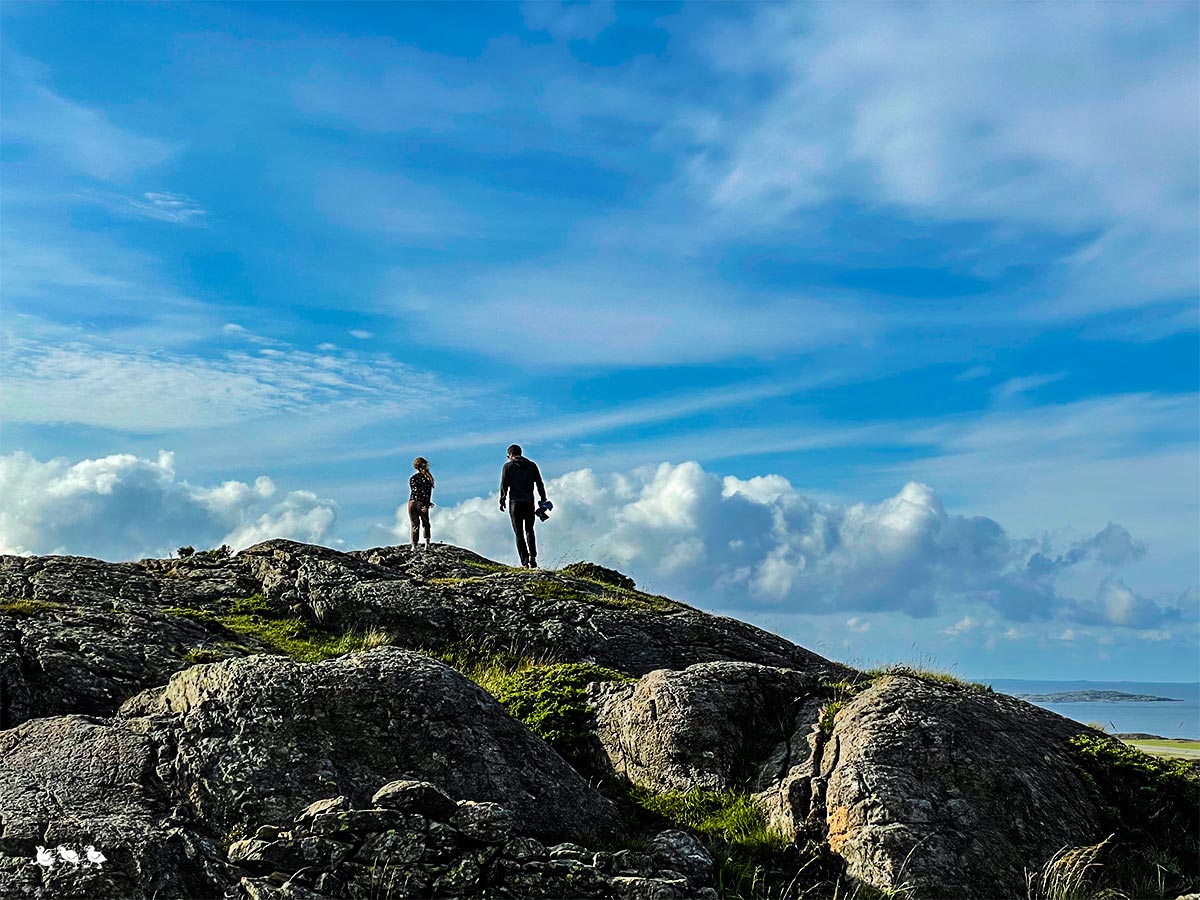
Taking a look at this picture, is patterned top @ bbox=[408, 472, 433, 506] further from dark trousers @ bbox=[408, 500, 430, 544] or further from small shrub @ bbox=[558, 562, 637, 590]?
small shrub @ bbox=[558, 562, 637, 590]

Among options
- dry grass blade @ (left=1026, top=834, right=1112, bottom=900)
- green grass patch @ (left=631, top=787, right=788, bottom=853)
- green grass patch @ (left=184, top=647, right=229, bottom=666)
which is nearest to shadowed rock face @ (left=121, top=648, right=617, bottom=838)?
green grass patch @ (left=631, top=787, right=788, bottom=853)

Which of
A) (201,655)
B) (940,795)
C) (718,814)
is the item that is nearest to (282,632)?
(201,655)

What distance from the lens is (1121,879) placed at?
39.3ft

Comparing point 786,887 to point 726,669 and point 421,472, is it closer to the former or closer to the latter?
point 726,669

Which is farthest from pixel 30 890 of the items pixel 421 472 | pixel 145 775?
pixel 421 472

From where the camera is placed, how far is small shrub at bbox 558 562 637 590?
→ 25062 mm

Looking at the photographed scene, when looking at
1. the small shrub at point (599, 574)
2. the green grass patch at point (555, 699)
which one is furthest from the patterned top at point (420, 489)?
the green grass patch at point (555, 699)

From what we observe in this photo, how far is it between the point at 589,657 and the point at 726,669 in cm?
488

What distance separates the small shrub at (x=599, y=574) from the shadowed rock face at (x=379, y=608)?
1696 millimetres

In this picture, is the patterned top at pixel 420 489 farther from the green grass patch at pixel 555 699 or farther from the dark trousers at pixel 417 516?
the green grass patch at pixel 555 699

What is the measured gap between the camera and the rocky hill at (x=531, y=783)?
31.8ft

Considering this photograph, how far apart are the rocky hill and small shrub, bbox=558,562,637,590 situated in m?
9.00

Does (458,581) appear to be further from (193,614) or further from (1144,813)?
(1144,813)

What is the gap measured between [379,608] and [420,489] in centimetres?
1062
